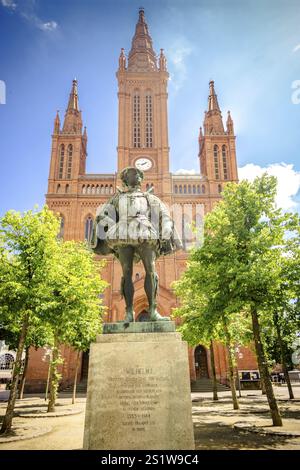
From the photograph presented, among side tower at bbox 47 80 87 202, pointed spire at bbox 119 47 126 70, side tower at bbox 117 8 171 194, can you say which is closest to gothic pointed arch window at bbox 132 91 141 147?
side tower at bbox 117 8 171 194

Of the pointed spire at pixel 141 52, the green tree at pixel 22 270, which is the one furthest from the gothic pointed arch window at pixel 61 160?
the green tree at pixel 22 270

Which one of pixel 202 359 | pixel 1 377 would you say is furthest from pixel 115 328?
pixel 1 377

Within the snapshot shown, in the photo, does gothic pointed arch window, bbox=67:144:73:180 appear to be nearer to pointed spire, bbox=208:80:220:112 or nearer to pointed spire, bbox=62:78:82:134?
pointed spire, bbox=62:78:82:134

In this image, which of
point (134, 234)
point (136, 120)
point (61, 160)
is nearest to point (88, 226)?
point (61, 160)

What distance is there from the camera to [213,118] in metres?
43.1

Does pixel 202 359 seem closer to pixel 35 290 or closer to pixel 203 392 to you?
pixel 203 392

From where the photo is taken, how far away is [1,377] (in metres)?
40.3

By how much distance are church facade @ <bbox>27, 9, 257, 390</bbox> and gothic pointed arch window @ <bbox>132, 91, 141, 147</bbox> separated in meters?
0.13

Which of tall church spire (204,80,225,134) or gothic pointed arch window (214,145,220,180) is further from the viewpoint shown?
tall church spire (204,80,225,134)

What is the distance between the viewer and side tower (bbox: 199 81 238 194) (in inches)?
1531

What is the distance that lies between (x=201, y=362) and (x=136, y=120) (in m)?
29.4

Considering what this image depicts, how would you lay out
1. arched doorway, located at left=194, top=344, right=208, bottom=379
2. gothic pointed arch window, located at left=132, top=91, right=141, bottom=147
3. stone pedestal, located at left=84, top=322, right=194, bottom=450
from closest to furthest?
stone pedestal, located at left=84, top=322, right=194, bottom=450
arched doorway, located at left=194, top=344, right=208, bottom=379
gothic pointed arch window, located at left=132, top=91, right=141, bottom=147

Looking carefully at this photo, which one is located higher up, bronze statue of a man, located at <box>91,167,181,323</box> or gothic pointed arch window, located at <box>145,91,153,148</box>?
gothic pointed arch window, located at <box>145,91,153,148</box>

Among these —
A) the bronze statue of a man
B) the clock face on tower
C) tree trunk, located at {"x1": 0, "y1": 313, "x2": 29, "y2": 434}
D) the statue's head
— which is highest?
the clock face on tower
